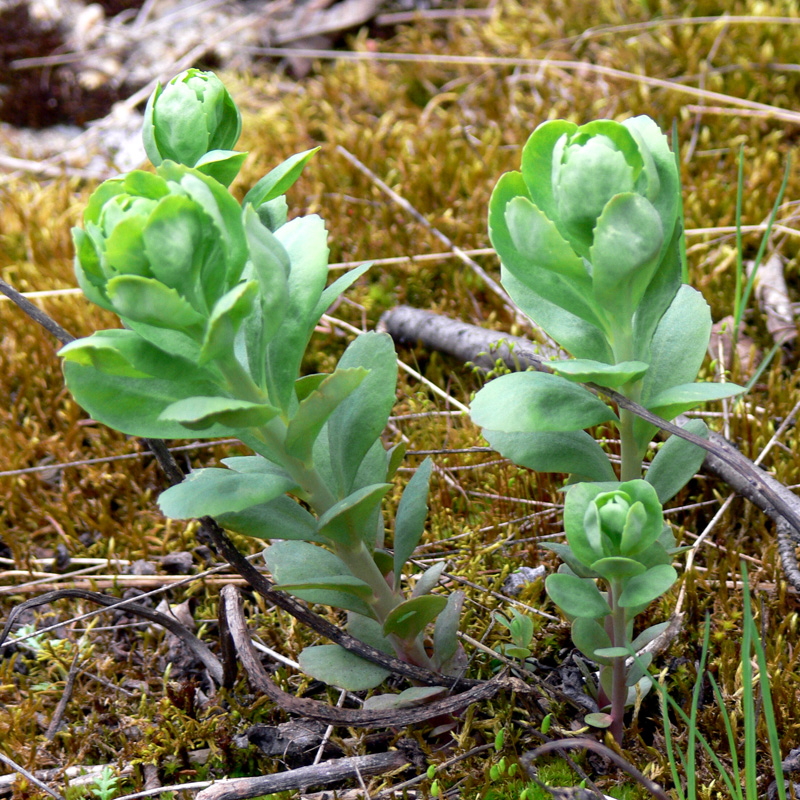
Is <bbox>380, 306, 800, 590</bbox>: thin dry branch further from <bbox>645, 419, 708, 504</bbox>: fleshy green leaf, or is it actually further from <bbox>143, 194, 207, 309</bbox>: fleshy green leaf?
<bbox>143, 194, 207, 309</bbox>: fleshy green leaf

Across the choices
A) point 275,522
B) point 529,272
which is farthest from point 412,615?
point 529,272

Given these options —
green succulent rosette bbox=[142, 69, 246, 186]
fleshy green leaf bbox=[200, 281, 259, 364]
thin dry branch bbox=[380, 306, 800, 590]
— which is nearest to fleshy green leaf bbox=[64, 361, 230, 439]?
fleshy green leaf bbox=[200, 281, 259, 364]

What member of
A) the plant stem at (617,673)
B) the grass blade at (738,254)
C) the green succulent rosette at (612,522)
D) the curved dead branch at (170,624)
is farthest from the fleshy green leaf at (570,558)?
the grass blade at (738,254)

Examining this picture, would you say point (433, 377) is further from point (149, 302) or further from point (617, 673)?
point (149, 302)

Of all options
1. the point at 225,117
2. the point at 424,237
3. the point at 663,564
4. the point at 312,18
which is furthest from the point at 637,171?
the point at 312,18

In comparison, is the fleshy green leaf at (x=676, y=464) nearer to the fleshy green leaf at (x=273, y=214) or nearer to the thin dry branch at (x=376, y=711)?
the thin dry branch at (x=376, y=711)

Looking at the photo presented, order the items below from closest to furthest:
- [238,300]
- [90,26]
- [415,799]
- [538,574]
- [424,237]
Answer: [238,300], [415,799], [538,574], [424,237], [90,26]

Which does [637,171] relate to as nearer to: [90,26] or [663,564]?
[663,564]
